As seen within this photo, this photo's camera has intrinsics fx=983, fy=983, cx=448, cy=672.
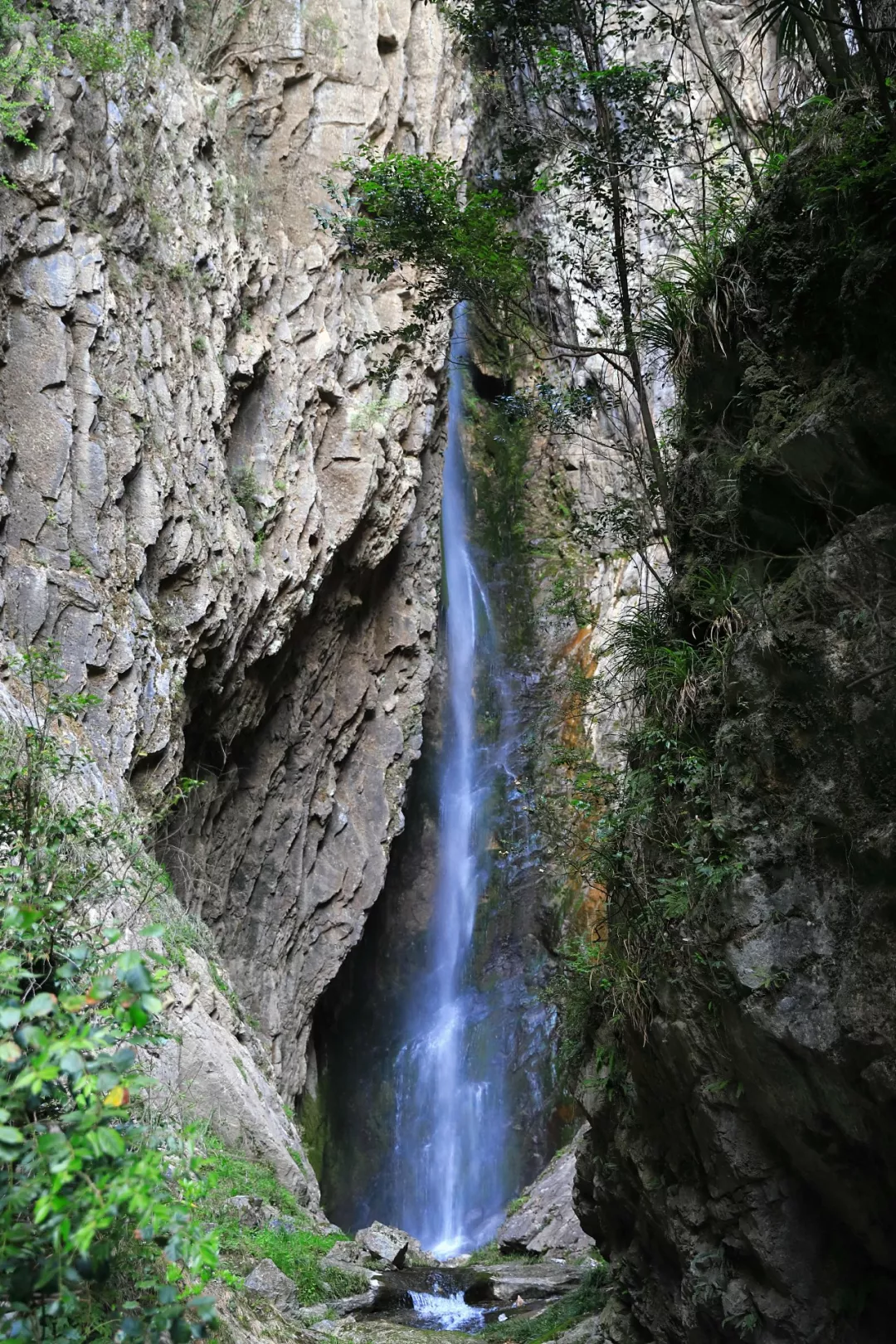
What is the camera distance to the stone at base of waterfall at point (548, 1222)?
40.5 ft

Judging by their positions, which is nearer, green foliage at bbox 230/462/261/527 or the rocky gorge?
the rocky gorge

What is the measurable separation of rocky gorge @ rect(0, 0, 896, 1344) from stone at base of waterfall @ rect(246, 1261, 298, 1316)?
50 millimetres

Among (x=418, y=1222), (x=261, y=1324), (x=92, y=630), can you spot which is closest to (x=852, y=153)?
(x=261, y=1324)

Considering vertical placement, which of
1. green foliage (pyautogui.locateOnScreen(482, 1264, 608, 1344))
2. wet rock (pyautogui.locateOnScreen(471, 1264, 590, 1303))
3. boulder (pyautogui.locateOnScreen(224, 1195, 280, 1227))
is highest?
boulder (pyautogui.locateOnScreen(224, 1195, 280, 1227))

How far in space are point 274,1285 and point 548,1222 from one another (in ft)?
21.0

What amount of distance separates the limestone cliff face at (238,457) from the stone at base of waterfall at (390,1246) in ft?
10.8

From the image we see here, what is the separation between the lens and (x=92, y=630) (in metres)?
9.58

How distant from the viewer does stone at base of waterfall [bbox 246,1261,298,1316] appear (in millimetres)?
7438

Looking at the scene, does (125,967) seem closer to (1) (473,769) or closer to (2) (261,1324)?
(2) (261,1324)

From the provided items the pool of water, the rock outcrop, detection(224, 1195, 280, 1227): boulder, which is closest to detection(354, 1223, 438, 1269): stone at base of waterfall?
the pool of water

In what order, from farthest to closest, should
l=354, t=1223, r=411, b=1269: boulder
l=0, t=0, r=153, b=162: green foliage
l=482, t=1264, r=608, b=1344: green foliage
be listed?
l=354, t=1223, r=411, b=1269: boulder, l=0, t=0, r=153, b=162: green foliage, l=482, t=1264, r=608, b=1344: green foliage

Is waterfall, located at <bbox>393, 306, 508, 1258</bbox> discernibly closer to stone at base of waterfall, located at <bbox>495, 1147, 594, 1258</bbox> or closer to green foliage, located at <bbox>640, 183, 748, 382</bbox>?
stone at base of waterfall, located at <bbox>495, 1147, 594, 1258</bbox>

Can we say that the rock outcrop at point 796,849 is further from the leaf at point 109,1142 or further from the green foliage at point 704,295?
the leaf at point 109,1142

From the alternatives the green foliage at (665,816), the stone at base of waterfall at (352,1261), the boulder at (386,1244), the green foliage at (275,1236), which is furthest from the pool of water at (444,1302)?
the green foliage at (665,816)
